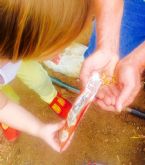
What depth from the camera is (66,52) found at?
2.33 meters

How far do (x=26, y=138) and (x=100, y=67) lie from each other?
68cm

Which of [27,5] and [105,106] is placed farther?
[105,106]

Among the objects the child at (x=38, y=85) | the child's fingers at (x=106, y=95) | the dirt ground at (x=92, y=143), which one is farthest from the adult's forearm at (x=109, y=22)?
the dirt ground at (x=92, y=143)

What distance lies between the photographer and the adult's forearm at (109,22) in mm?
1711

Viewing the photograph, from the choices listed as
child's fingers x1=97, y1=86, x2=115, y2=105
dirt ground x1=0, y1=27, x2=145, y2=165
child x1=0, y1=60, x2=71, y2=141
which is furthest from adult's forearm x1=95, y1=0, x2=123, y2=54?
dirt ground x1=0, y1=27, x2=145, y2=165

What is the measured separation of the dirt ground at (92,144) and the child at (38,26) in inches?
31.9

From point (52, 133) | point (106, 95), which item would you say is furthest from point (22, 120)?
point (106, 95)

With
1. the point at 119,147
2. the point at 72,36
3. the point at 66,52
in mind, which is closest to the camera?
the point at 72,36

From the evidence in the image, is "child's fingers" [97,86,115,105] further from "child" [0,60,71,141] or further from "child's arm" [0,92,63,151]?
"child" [0,60,71,141]

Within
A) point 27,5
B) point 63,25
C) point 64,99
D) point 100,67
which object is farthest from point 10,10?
point 64,99

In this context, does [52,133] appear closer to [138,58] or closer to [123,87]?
[123,87]

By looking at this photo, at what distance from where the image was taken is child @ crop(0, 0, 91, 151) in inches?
46.7

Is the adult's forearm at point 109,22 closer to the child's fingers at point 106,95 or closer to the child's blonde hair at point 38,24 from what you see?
the child's fingers at point 106,95

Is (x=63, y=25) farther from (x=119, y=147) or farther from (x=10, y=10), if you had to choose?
(x=119, y=147)
